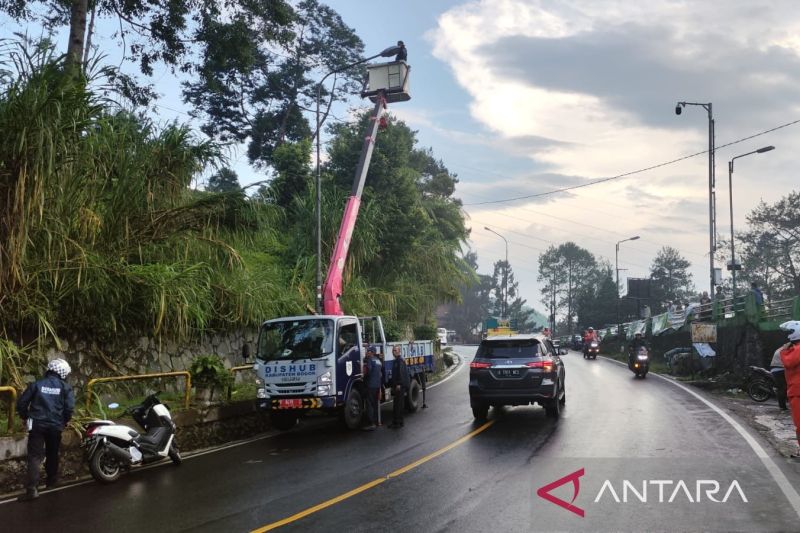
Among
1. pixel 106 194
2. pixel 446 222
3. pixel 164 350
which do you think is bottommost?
pixel 164 350

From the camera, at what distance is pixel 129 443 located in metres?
9.17

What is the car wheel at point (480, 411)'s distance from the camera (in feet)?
44.6

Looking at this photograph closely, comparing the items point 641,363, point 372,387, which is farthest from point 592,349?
point 372,387

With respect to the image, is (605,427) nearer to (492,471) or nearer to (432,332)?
(492,471)

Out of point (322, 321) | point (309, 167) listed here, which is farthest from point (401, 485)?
point (309, 167)

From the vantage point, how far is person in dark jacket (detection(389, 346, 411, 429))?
13.4m

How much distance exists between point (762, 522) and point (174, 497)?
254 inches

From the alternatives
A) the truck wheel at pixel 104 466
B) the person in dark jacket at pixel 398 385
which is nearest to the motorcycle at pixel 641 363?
the person in dark jacket at pixel 398 385

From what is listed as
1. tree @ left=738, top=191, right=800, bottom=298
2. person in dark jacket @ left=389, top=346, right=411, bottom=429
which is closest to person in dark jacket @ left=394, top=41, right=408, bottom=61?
person in dark jacket @ left=389, top=346, right=411, bottom=429

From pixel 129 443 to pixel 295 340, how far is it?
4380 mm

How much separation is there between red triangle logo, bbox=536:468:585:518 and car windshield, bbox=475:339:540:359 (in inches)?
195

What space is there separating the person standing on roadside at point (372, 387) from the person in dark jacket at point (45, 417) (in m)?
6.16

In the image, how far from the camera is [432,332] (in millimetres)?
35469

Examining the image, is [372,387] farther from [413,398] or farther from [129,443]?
[129,443]
